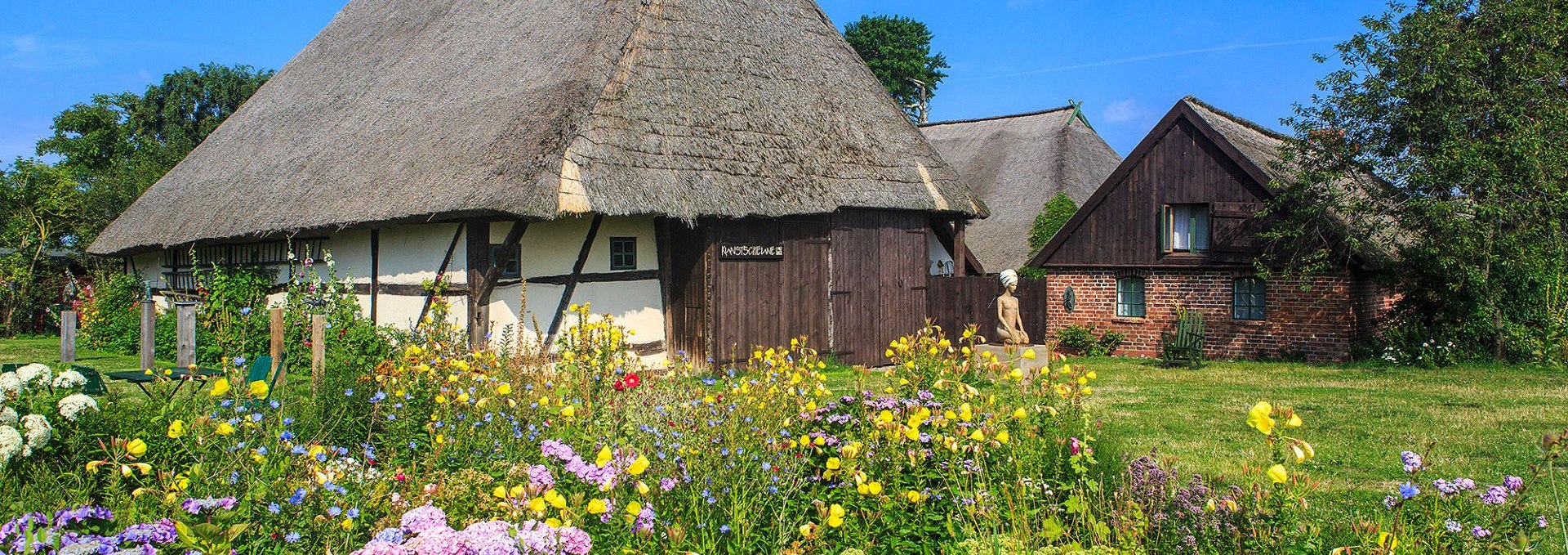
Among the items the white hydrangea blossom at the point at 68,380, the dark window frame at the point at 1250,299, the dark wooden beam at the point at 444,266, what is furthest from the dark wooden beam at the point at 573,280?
the dark window frame at the point at 1250,299

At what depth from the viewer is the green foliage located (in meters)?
18.4

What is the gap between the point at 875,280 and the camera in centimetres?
1419

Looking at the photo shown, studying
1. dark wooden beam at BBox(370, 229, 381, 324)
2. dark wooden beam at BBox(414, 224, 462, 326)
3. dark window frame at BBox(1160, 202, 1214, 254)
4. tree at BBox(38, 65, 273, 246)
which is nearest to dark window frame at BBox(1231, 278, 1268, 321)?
dark window frame at BBox(1160, 202, 1214, 254)

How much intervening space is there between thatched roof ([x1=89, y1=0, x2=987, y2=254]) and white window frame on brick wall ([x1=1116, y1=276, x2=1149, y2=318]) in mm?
4555

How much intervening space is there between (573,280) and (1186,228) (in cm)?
1106

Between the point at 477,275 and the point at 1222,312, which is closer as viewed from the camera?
the point at 477,275

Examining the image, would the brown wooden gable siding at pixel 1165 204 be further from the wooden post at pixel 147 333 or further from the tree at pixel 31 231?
the tree at pixel 31 231

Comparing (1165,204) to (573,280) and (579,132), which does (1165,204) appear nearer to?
(573,280)

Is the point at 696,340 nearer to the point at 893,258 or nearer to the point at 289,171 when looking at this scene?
the point at 893,258

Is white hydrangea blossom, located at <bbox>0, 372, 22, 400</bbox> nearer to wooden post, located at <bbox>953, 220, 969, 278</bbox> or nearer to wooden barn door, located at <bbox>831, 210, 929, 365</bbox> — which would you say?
wooden barn door, located at <bbox>831, 210, 929, 365</bbox>

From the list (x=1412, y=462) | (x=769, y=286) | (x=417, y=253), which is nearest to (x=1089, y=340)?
(x=769, y=286)

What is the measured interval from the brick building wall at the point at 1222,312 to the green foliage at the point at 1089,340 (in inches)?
4.6

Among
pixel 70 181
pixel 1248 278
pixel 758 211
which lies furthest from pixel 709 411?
pixel 70 181

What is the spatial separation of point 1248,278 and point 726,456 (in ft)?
50.0
